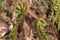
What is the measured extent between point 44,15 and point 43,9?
0.19ft

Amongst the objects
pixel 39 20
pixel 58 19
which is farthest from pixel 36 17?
pixel 58 19

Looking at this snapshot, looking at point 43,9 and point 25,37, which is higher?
point 43,9

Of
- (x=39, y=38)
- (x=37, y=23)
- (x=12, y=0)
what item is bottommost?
(x=39, y=38)

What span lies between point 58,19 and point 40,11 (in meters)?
0.19

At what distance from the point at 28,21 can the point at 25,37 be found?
0.17 meters

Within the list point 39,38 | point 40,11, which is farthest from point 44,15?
point 39,38

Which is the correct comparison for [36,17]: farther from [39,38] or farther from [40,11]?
[39,38]

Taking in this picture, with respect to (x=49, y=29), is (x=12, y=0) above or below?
above

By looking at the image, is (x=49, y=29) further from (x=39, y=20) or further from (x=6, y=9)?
(x=6, y=9)

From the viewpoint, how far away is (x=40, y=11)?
7.39 ft

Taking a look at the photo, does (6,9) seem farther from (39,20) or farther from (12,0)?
(39,20)

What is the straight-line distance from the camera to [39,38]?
2148 mm

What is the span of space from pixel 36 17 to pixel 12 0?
28cm

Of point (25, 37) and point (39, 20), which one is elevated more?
point (39, 20)
